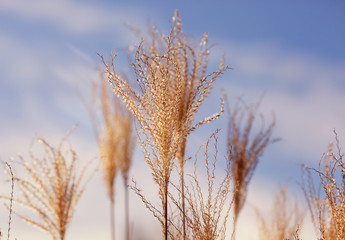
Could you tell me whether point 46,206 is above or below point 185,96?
below

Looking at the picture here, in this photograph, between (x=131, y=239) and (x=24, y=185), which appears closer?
(x=24, y=185)

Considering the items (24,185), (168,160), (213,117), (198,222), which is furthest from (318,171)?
(24,185)

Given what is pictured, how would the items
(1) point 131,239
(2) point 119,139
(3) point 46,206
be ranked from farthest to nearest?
(2) point 119,139 → (1) point 131,239 → (3) point 46,206

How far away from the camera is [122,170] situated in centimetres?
659

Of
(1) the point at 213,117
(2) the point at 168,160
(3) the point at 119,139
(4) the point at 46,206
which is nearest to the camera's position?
(2) the point at 168,160

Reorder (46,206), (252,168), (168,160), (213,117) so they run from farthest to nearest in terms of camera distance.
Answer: (252,168) → (46,206) → (213,117) → (168,160)

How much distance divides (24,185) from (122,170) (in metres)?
1.54

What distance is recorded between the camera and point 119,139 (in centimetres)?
677

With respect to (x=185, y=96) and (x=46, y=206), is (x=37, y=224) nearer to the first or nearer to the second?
(x=46, y=206)

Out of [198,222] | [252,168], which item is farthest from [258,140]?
[198,222]

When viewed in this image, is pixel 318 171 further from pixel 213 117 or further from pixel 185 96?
pixel 185 96

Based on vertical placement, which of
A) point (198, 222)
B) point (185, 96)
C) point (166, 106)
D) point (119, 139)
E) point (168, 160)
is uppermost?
point (119, 139)

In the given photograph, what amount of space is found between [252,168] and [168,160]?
2.44 m

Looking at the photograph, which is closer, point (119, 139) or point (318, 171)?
point (318, 171)
